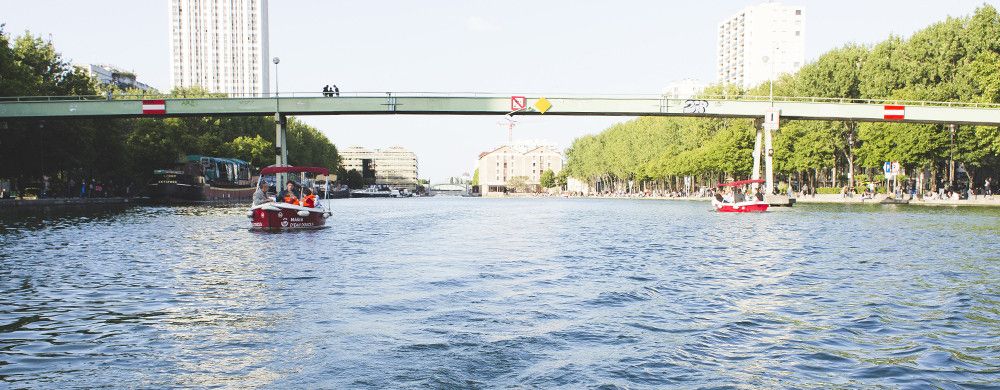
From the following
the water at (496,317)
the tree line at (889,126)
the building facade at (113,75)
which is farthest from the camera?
the building facade at (113,75)

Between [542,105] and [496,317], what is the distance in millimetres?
45835

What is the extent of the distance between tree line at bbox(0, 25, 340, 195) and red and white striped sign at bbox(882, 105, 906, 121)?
204ft

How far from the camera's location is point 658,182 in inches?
5659

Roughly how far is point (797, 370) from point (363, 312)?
5932 mm

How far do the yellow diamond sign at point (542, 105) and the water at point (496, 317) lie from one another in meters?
34.7

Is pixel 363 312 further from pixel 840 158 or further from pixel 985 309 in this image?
pixel 840 158

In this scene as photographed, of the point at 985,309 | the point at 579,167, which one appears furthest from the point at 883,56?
the point at 579,167

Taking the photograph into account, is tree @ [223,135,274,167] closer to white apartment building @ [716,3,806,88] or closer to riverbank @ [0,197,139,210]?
riverbank @ [0,197,139,210]

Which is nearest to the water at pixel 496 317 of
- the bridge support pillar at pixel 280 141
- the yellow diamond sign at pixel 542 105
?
the yellow diamond sign at pixel 542 105

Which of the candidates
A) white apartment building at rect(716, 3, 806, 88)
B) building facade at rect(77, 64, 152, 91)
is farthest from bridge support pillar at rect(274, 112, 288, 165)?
white apartment building at rect(716, 3, 806, 88)

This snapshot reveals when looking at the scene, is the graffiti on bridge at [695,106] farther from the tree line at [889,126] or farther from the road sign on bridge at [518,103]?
the tree line at [889,126]

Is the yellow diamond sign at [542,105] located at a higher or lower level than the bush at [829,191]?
higher

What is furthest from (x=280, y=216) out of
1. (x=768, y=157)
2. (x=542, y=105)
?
(x=768, y=157)

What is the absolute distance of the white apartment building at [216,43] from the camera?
19338cm
